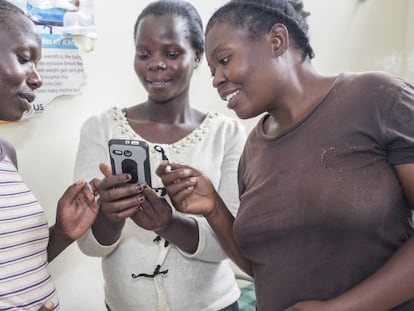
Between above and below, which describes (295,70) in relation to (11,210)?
above

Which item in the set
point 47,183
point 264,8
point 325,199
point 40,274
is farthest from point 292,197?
point 47,183

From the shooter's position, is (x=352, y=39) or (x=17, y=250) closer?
(x=17, y=250)

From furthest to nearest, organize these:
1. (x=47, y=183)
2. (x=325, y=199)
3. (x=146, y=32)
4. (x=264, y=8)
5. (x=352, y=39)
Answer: (x=352, y=39) < (x=47, y=183) < (x=146, y=32) < (x=264, y=8) < (x=325, y=199)

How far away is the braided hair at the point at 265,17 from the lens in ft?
2.71

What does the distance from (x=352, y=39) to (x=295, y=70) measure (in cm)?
162

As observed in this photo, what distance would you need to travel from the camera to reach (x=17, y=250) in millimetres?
782

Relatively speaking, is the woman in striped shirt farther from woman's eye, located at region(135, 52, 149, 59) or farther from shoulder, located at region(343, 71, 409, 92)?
shoulder, located at region(343, 71, 409, 92)

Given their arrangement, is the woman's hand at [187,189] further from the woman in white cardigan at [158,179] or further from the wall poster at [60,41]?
the wall poster at [60,41]

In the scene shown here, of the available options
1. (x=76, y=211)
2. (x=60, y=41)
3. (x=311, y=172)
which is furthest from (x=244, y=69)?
(x=60, y=41)

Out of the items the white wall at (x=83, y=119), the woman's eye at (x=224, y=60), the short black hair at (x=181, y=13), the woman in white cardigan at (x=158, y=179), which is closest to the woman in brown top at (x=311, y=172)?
the woman's eye at (x=224, y=60)

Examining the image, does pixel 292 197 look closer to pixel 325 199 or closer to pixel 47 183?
pixel 325 199

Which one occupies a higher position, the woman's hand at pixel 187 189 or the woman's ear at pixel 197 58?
the woman's ear at pixel 197 58

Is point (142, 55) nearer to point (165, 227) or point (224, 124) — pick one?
point (224, 124)

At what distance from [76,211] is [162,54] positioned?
42cm
